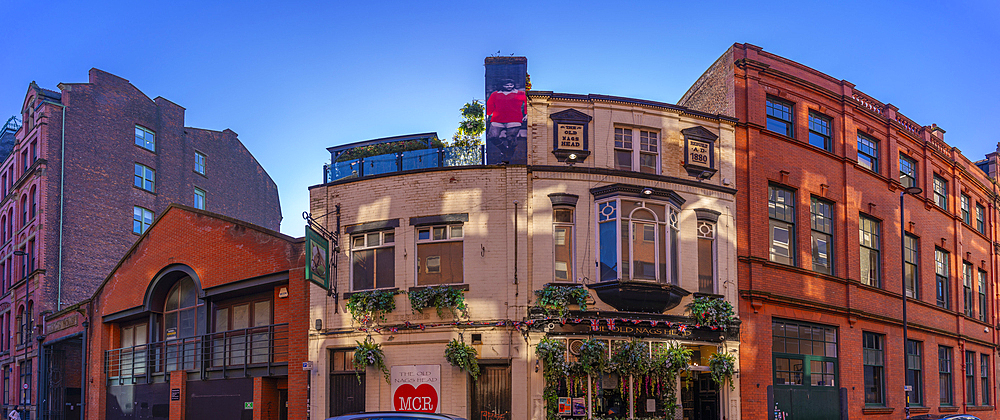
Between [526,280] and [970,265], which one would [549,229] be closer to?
[526,280]

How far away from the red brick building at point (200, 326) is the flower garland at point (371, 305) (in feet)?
6.60

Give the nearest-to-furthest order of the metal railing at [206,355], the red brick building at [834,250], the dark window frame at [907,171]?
the red brick building at [834,250], the metal railing at [206,355], the dark window frame at [907,171]

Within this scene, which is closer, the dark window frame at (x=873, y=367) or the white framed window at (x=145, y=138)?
the dark window frame at (x=873, y=367)

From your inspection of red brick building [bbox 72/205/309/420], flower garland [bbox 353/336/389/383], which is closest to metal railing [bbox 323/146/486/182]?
red brick building [bbox 72/205/309/420]

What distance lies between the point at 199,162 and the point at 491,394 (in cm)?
3640

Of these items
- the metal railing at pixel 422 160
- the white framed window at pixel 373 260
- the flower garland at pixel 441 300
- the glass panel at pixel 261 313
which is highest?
the metal railing at pixel 422 160

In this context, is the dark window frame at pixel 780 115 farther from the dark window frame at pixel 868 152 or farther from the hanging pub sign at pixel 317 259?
the hanging pub sign at pixel 317 259

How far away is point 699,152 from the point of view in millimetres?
22594

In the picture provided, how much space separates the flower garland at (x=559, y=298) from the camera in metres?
20.2

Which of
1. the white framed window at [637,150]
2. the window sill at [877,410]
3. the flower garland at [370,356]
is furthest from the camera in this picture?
the window sill at [877,410]

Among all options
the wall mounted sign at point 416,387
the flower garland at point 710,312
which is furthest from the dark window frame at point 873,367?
the wall mounted sign at point 416,387

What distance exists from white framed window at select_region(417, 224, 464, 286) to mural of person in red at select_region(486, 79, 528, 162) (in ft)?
8.02

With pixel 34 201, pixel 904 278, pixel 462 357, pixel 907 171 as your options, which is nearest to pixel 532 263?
pixel 462 357

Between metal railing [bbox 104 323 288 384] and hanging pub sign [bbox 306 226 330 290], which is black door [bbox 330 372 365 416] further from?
hanging pub sign [bbox 306 226 330 290]
